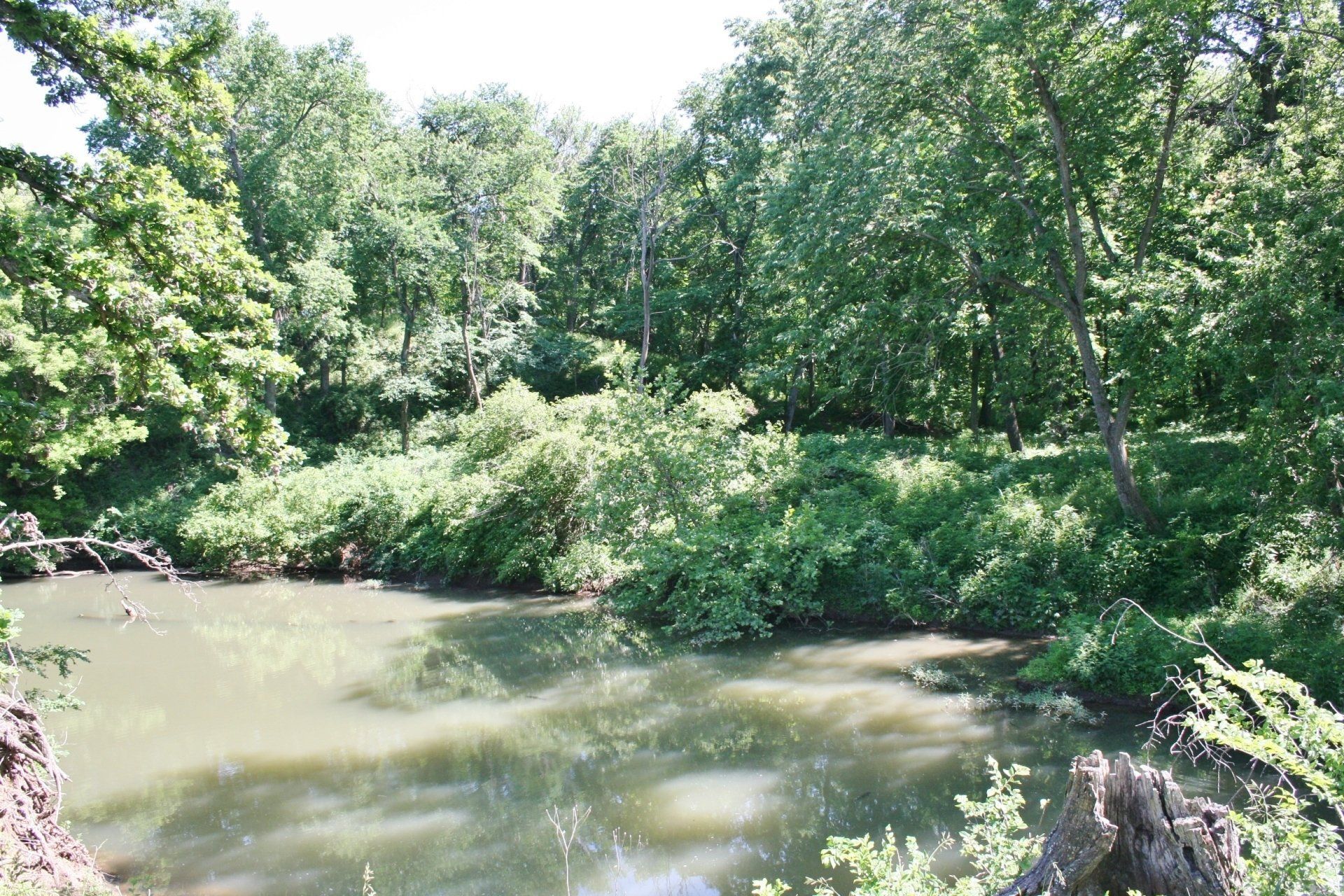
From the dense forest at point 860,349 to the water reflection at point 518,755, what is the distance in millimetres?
1528

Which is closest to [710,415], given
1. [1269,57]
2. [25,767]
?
[1269,57]


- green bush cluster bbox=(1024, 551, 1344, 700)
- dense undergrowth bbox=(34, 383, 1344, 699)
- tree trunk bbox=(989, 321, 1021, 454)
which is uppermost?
tree trunk bbox=(989, 321, 1021, 454)

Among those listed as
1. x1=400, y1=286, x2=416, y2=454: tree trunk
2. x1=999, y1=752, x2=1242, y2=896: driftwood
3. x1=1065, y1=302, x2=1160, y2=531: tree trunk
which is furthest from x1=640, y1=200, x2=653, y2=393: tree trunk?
x1=999, y1=752, x2=1242, y2=896: driftwood

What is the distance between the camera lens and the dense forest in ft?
22.1

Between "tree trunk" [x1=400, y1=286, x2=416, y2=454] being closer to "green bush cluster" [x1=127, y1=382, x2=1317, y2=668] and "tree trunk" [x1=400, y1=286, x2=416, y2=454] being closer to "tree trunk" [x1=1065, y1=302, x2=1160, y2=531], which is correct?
"green bush cluster" [x1=127, y1=382, x2=1317, y2=668]

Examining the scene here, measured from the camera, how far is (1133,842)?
134 inches

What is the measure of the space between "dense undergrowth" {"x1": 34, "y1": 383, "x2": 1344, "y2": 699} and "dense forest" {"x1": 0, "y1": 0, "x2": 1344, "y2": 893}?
0.22 feet

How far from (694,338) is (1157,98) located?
797 inches

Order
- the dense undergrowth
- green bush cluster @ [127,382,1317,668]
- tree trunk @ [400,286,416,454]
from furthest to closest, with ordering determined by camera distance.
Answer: tree trunk @ [400,286,416,454], green bush cluster @ [127,382,1317,668], the dense undergrowth

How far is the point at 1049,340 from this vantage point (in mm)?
16250

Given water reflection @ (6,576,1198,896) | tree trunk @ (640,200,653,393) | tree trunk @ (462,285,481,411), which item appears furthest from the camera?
tree trunk @ (462,285,481,411)

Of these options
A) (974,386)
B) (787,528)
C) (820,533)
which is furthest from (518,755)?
(974,386)

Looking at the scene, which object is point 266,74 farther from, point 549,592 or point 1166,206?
point 1166,206

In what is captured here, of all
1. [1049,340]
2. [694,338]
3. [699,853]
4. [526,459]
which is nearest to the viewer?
[699,853]
